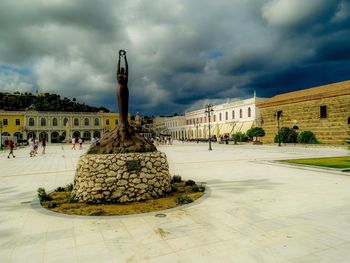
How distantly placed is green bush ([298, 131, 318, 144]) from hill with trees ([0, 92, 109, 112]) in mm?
78532

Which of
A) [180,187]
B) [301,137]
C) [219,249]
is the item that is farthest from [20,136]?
[219,249]

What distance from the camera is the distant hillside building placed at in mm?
31595

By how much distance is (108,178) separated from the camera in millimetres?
7141

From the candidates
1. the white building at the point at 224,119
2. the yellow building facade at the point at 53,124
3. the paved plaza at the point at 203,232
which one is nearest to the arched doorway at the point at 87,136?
the yellow building facade at the point at 53,124

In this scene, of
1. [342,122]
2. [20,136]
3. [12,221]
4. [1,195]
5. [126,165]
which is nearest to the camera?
[12,221]

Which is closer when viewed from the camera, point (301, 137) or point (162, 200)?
point (162, 200)

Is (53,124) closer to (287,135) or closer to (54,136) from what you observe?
(54,136)

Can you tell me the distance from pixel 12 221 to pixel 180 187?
5106mm

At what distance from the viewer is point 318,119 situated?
114 feet

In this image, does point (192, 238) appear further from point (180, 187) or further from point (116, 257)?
point (180, 187)

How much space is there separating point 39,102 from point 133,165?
10314cm

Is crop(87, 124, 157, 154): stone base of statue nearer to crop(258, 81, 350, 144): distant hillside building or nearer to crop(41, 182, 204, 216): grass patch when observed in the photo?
crop(41, 182, 204, 216): grass patch

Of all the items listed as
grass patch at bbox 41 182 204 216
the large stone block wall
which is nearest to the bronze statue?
grass patch at bbox 41 182 204 216

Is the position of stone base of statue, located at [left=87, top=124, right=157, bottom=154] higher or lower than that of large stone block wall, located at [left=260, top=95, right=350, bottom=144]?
lower
